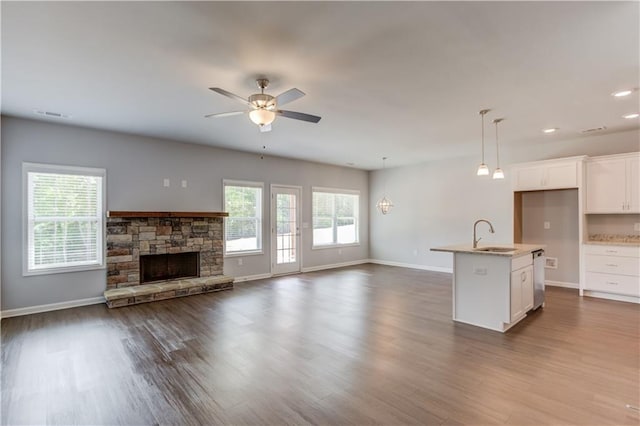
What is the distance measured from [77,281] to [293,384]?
4.30 metres

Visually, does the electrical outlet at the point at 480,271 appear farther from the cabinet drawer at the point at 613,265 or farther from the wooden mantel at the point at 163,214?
the wooden mantel at the point at 163,214

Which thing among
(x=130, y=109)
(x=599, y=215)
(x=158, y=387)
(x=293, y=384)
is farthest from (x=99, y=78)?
(x=599, y=215)

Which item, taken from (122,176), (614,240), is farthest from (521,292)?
(122,176)

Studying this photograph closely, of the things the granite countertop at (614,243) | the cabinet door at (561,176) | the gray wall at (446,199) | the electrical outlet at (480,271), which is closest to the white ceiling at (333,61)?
the cabinet door at (561,176)

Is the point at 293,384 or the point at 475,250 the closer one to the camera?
the point at 293,384

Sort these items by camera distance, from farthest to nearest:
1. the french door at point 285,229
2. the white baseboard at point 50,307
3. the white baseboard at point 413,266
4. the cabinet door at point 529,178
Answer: the white baseboard at point 413,266 < the french door at point 285,229 < the cabinet door at point 529,178 < the white baseboard at point 50,307

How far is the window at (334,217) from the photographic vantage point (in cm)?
841

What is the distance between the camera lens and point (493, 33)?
8.17ft

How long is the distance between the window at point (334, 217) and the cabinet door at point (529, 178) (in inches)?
165

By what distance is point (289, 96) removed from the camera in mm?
3006

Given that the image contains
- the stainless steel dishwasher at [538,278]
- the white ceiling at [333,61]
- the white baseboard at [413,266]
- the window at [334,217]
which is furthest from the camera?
the window at [334,217]

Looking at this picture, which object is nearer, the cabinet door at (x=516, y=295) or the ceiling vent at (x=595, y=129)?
the cabinet door at (x=516, y=295)

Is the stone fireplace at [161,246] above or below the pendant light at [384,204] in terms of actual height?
below

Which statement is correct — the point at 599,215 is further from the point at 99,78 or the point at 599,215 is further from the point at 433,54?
the point at 99,78
